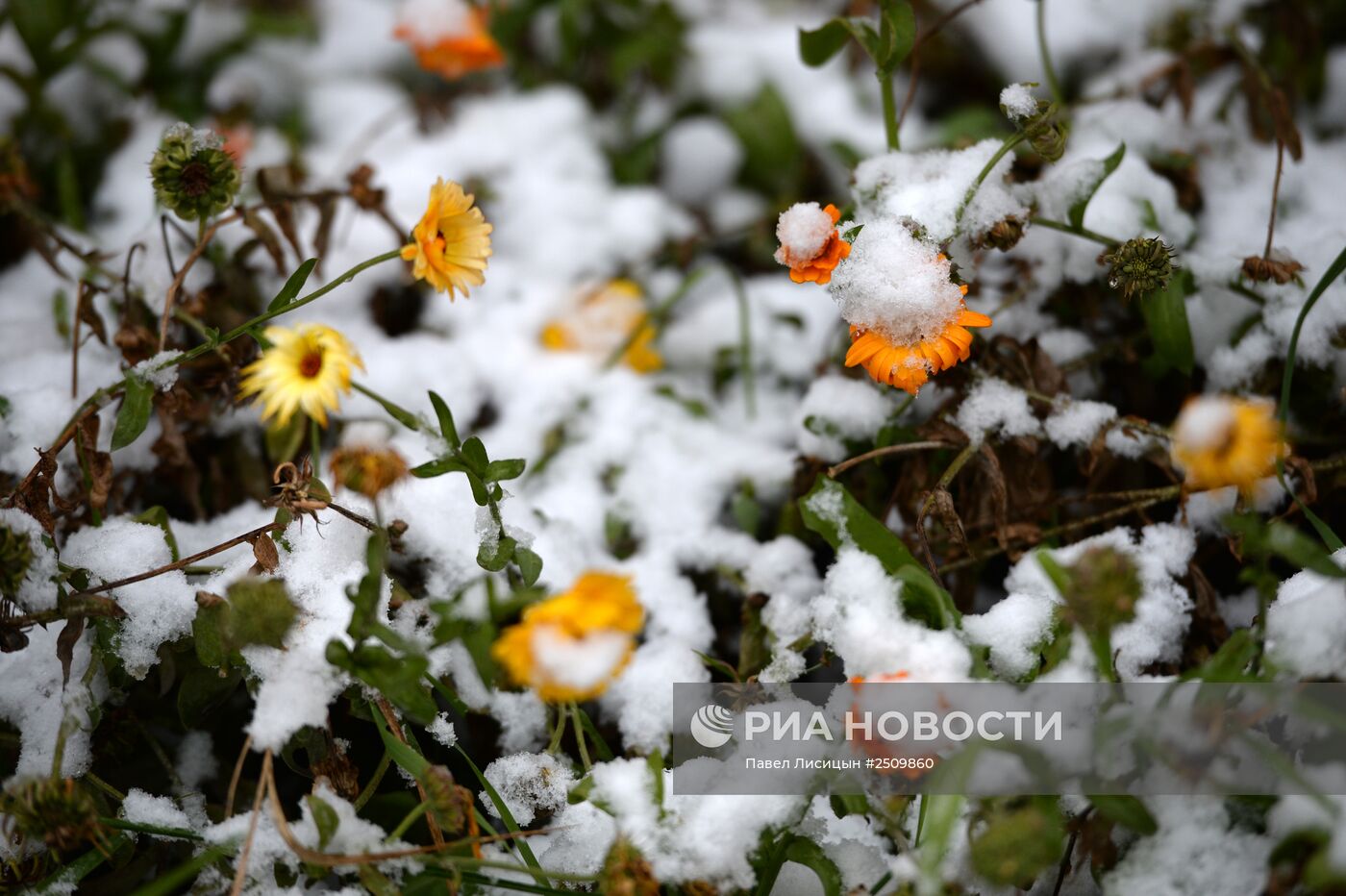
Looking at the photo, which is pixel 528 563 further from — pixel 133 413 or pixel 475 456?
pixel 133 413

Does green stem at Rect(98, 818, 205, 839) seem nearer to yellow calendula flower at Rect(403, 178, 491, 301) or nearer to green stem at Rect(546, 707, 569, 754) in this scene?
green stem at Rect(546, 707, 569, 754)

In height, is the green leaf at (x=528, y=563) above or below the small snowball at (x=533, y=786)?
above

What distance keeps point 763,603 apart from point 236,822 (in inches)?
23.3

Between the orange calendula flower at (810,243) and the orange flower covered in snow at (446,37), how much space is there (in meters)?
0.86

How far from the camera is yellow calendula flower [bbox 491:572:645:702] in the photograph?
691 mm

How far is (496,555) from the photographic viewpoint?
2.97 ft

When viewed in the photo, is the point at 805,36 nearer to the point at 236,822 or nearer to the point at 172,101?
the point at 236,822

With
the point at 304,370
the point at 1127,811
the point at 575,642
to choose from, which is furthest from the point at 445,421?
the point at 1127,811

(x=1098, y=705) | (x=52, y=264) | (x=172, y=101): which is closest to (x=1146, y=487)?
(x=1098, y=705)

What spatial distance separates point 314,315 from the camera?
1340 millimetres

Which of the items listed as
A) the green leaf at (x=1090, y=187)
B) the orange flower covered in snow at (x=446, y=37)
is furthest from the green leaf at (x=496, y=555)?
the orange flower covered in snow at (x=446, y=37)

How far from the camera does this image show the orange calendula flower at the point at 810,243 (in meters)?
0.87

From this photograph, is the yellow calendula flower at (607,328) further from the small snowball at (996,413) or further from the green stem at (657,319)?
the small snowball at (996,413)

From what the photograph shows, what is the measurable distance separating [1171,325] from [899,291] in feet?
1.19
